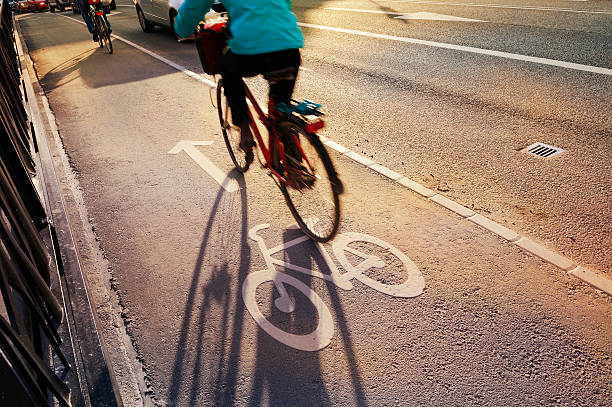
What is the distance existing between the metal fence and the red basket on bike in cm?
186

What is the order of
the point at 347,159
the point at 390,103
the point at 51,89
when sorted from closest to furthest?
the point at 347,159 → the point at 390,103 → the point at 51,89

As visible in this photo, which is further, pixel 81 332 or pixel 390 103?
pixel 390 103

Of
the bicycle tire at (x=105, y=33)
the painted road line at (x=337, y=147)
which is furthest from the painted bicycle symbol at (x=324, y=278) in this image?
the bicycle tire at (x=105, y=33)

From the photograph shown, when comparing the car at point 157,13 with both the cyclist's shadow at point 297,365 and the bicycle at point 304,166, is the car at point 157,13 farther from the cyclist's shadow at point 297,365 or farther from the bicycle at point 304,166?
the cyclist's shadow at point 297,365

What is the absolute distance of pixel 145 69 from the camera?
1032cm

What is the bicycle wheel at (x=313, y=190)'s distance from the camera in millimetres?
→ 3561

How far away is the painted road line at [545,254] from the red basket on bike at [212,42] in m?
2.97

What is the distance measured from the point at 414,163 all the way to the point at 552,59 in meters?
5.03

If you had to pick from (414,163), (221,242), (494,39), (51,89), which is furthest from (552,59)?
(51,89)

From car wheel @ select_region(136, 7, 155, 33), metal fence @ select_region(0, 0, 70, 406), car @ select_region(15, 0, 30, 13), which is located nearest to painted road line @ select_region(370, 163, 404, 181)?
metal fence @ select_region(0, 0, 70, 406)

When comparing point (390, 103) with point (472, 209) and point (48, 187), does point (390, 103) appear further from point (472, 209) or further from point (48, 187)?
point (48, 187)

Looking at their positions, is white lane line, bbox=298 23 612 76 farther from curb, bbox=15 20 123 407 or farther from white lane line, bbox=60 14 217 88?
curb, bbox=15 20 123 407

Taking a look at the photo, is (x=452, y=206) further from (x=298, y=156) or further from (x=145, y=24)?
(x=145, y=24)

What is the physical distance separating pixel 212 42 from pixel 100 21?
388 inches
